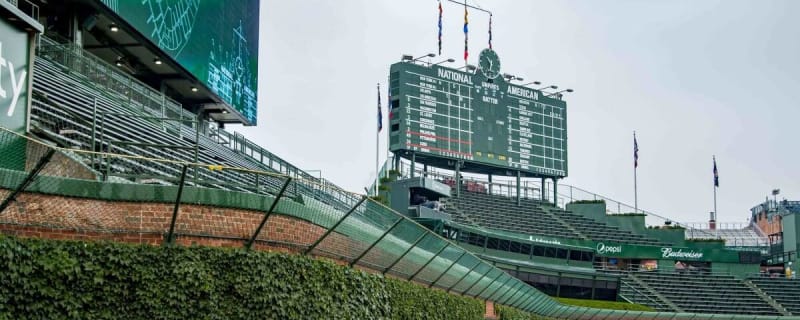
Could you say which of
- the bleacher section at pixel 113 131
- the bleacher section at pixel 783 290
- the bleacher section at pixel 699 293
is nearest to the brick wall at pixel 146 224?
the bleacher section at pixel 113 131

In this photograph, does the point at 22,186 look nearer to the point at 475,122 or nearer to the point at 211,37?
the point at 211,37

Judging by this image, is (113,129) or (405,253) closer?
(405,253)

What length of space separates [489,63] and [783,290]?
28.0 meters

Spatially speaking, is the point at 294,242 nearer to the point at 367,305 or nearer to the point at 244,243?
the point at 244,243

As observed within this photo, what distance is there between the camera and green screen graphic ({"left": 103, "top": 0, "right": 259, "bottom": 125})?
30531mm

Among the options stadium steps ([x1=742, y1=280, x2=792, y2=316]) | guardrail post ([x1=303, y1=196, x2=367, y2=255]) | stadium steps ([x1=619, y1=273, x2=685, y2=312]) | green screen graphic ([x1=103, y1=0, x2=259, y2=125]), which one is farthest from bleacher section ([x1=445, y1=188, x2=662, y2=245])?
guardrail post ([x1=303, y1=196, x2=367, y2=255])

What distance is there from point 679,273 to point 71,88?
197ft

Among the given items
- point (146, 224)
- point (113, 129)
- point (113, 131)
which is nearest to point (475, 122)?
point (113, 129)

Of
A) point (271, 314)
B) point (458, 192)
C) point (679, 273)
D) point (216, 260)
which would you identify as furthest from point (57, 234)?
point (679, 273)

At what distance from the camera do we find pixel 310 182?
13.1m

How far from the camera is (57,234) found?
468 inches

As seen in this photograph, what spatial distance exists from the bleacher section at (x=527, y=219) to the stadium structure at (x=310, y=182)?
181 mm

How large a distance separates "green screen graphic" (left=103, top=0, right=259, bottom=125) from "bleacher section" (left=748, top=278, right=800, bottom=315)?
4487 centimetres

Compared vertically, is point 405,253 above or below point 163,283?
above
